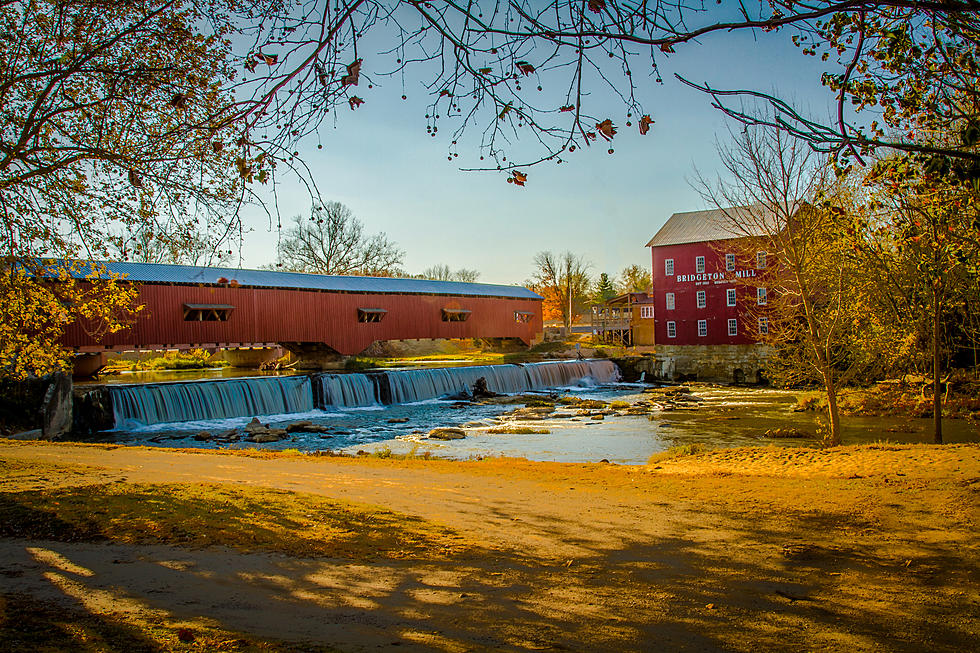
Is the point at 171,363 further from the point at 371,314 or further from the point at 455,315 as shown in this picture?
the point at 455,315

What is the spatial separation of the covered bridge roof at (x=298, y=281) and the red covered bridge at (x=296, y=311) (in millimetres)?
42

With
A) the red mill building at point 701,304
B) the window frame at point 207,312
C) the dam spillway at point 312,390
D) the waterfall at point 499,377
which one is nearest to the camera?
the dam spillway at point 312,390

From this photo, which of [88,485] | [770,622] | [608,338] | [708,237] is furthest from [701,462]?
[608,338]

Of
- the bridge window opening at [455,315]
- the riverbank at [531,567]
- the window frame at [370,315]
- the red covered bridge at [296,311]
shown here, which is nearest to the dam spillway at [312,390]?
the red covered bridge at [296,311]

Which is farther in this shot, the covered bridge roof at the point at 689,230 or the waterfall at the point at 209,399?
the covered bridge roof at the point at 689,230

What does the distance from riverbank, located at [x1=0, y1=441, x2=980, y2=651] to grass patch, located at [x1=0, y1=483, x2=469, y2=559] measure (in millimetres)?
32

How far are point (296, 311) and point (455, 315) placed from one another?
9402mm

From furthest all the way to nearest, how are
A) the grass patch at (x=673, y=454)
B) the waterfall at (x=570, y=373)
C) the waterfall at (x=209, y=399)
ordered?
the waterfall at (x=570, y=373) < the waterfall at (x=209, y=399) < the grass patch at (x=673, y=454)

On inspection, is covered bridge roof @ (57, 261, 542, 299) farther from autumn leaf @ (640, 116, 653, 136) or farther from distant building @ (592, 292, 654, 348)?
autumn leaf @ (640, 116, 653, 136)

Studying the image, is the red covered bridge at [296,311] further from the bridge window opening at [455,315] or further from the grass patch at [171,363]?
the grass patch at [171,363]

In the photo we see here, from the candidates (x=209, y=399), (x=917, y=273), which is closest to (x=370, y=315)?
(x=209, y=399)

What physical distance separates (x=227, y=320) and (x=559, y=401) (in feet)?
44.9

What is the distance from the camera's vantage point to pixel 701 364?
33531 mm

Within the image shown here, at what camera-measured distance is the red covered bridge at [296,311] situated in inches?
948
